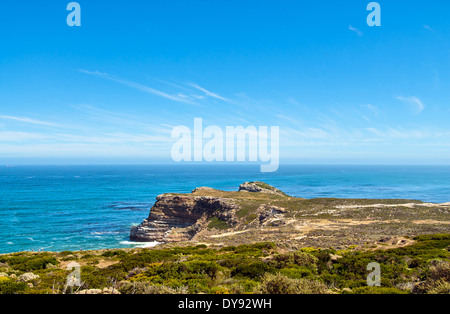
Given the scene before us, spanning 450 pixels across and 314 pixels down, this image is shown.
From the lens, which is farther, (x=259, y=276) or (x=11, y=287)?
(x=259, y=276)

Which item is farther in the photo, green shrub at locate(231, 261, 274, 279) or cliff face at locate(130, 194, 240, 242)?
cliff face at locate(130, 194, 240, 242)

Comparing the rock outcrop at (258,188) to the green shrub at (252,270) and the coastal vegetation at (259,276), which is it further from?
the green shrub at (252,270)

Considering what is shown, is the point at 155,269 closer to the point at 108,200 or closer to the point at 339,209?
the point at 339,209

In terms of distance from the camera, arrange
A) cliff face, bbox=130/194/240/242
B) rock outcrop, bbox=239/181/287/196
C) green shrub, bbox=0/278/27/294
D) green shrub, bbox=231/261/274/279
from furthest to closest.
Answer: rock outcrop, bbox=239/181/287/196 < cliff face, bbox=130/194/240/242 < green shrub, bbox=231/261/274/279 < green shrub, bbox=0/278/27/294

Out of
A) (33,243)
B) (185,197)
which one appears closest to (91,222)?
(33,243)

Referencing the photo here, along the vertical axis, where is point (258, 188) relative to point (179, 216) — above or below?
above

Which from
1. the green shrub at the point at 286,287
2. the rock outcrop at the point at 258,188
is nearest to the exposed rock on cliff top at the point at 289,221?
the rock outcrop at the point at 258,188

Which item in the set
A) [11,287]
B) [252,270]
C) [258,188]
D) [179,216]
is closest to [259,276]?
[252,270]

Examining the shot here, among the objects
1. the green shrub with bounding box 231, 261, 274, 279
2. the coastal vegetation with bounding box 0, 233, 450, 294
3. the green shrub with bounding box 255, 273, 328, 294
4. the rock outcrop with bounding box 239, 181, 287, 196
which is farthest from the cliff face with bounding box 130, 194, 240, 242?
the green shrub with bounding box 255, 273, 328, 294

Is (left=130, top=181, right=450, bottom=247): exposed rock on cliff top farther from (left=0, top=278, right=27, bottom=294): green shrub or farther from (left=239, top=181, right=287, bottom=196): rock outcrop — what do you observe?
(left=0, top=278, right=27, bottom=294): green shrub

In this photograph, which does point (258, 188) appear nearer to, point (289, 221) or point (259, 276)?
point (289, 221)
